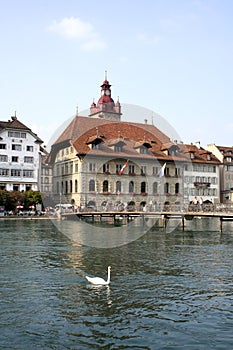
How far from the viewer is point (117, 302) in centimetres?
1592

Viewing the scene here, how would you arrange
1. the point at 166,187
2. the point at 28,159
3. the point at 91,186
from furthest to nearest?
the point at 166,187
the point at 28,159
the point at 91,186

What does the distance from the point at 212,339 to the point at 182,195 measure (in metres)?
78.2

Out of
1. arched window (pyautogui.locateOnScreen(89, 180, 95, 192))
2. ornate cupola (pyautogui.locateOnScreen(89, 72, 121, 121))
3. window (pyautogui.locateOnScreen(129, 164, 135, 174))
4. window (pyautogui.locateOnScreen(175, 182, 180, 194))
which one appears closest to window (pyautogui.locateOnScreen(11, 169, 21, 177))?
arched window (pyautogui.locateOnScreen(89, 180, 95, 192))

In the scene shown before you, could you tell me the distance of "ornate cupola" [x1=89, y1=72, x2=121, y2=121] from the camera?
11862 cm

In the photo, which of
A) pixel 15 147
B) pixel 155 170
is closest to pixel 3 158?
pixel 15 147

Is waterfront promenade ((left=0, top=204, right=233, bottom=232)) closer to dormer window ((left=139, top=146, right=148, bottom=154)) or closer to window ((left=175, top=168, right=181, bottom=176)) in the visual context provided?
dormer window ((left=139, top=146, right=148, bottom=154))

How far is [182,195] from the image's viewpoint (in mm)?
89938

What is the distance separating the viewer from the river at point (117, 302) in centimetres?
1226

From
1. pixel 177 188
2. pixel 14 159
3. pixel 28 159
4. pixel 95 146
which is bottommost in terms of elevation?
pixel 177 188

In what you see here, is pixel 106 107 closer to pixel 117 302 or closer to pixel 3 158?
pixel 3 158

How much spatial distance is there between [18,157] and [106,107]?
4342 centimetres

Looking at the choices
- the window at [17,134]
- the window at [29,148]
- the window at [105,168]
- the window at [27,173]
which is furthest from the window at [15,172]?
the window at [105,168]

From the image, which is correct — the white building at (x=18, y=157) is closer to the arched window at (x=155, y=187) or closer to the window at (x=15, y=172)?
the window at (x=15, y=172)

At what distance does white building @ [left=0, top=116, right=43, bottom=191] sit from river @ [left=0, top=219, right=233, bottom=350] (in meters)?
53.2
